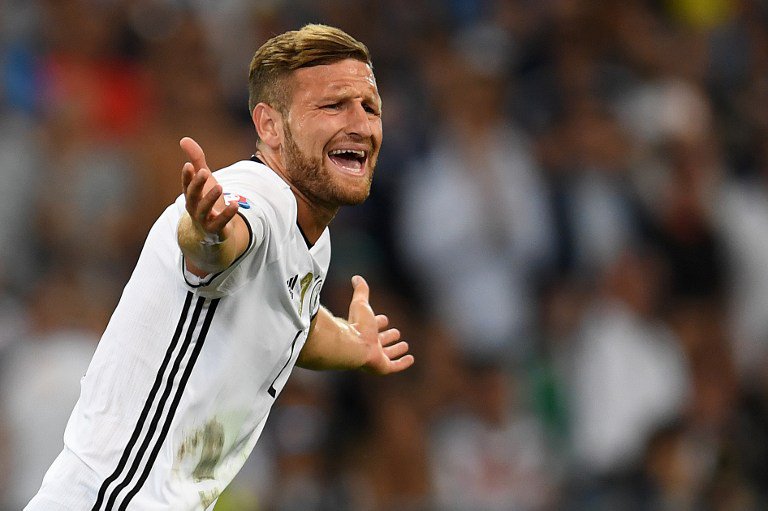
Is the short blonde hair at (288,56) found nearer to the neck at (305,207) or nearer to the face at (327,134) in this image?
the face at (327,134)

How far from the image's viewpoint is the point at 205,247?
10.1 ft

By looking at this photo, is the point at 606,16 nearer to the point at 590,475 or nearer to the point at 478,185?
the point at 478,185

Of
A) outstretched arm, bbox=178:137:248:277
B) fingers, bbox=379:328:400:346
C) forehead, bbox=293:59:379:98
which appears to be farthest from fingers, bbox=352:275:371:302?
outstretched arm, bbox=178:137:248:277

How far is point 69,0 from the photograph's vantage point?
28.9 ft

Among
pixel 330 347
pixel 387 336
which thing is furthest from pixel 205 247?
pixel 387 336

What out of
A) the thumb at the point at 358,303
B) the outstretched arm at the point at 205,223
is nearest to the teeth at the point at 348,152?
the outstretched arm at the point at 205,223

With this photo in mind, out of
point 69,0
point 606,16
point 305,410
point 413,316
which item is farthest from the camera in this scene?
point 606,16

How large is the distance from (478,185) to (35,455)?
125 inches

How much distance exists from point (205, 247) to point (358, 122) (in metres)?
0.77

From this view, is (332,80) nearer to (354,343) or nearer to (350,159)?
(350,159)

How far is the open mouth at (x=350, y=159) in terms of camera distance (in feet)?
12.1

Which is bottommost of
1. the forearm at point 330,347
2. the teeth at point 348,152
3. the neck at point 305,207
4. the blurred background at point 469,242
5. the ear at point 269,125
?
the blurred background at point 469,242

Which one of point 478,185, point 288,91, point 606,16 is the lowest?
point 478,185

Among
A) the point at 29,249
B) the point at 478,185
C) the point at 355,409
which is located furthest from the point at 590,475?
the point at 29,249
